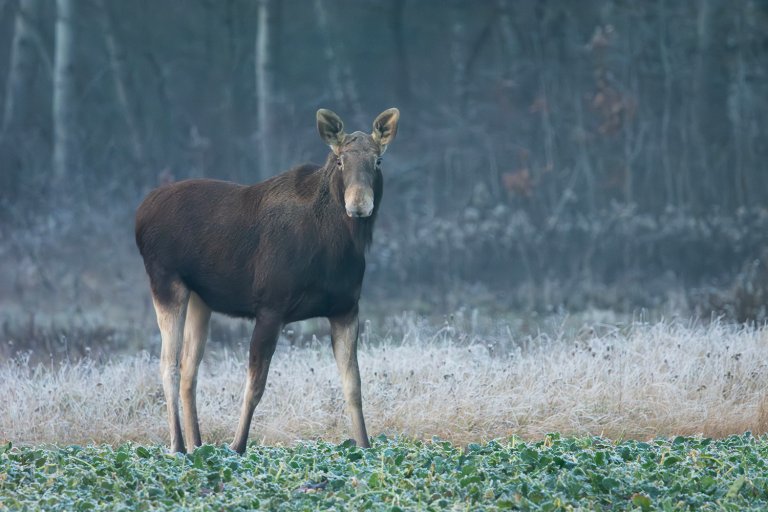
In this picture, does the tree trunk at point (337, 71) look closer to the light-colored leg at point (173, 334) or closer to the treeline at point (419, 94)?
the treeline at point (419, 94)

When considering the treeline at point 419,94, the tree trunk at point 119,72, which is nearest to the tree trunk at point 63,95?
the treeline at point 419,94

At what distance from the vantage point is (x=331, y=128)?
863 centimetres

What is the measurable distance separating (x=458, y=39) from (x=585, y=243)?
383 cm

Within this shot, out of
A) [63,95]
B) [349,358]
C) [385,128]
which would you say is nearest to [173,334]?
[349,358]

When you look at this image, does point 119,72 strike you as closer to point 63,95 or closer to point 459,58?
point 63,95

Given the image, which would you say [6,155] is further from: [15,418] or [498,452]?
[498,452]

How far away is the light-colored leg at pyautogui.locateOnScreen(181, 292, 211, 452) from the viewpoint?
29.9 feet

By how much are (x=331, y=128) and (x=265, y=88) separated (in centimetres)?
959

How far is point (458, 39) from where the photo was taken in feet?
60.6

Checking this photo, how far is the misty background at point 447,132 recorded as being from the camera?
17047 millimetres

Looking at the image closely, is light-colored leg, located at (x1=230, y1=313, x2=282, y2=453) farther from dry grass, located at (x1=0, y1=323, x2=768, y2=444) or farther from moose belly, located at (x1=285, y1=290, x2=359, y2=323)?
dry grass, located at (x1=0, y1=323, x2=768, y2=444)

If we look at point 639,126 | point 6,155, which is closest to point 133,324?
point 6,155

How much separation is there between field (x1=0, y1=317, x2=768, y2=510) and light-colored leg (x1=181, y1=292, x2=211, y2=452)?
0.48 m

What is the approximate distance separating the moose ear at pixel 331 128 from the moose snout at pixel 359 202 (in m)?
0.67
